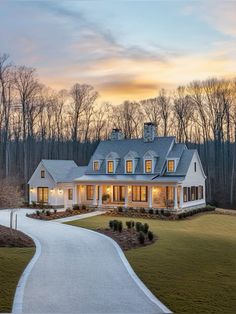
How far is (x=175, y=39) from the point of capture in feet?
61.6

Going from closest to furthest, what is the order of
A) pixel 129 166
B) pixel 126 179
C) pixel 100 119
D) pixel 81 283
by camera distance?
pixel 81 283
pixel 126 179
pixel 129 166
pixel 100 119

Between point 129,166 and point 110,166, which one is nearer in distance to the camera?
point 129,166

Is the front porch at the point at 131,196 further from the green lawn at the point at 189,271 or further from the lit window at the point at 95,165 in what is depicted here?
the green lawn at the point at 189,271

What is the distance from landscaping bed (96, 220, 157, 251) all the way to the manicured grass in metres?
4.25

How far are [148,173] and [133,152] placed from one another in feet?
8.89

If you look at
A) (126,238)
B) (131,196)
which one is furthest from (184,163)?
(126,238)

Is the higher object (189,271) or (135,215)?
(189,271)

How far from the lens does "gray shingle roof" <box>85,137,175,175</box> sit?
109ft

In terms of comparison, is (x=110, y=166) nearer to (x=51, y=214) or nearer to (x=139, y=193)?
(x=139, y=193)

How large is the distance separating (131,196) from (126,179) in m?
1.87

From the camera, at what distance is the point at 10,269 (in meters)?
11.3

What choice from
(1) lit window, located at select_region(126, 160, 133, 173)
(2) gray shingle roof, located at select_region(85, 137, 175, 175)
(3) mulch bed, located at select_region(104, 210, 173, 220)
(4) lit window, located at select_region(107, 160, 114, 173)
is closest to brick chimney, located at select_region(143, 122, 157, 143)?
(2) gray shingle roof, located at select_region(85, 137, 175, 175)

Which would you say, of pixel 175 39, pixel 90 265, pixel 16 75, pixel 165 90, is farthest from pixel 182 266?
pixel 165 90

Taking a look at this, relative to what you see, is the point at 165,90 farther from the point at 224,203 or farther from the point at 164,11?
the point at 164,11
